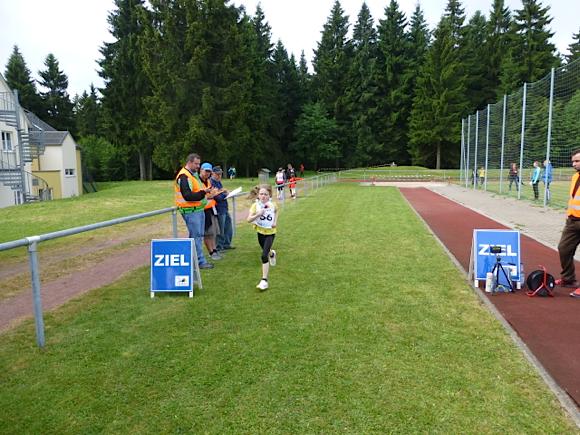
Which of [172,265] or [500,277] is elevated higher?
[172,265]

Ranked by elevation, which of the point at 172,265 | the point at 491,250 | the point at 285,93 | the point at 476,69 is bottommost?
the point at 172,265

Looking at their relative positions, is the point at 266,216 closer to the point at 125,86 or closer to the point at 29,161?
the point at 29,161

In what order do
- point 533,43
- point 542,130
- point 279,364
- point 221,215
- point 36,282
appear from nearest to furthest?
point 279,364 < point 36,282 < point 221,215 < point 542,130 < point 533,43

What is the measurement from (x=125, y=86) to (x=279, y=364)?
169 ft

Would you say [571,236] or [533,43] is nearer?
[571,236]

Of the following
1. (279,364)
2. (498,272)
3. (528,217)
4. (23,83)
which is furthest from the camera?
(23,83)

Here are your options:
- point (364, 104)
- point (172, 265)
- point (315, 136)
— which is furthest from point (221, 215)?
point (364, 104)

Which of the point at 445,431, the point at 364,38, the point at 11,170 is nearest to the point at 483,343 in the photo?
the point at 445,431

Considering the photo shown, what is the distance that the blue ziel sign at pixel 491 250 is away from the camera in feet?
22.6

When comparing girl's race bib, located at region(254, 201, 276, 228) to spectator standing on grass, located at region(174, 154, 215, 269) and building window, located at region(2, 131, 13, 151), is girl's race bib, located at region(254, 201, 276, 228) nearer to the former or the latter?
spectator standing on grass, located at region(174, 154, 215, 269)

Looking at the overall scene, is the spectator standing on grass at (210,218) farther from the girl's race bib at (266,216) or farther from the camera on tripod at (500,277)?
the camera on tripod at (500,277)

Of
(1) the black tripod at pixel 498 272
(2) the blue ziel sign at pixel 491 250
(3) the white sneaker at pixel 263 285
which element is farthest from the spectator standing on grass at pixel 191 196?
(1) the black tripod at pixel 498 272

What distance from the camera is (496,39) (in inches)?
2579

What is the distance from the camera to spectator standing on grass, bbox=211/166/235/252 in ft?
31.4
